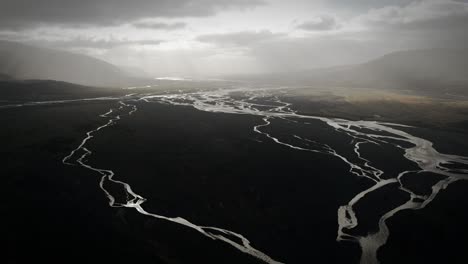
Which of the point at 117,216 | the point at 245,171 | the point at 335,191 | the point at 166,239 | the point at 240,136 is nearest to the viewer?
the point at 166,239

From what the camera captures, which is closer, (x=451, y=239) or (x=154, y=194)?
(x=451, y=239)

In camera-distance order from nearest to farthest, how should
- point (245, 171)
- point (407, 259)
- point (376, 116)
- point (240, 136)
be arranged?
point (407, 259) < point (245, 171) < point (240, 136) < point (376, 116)

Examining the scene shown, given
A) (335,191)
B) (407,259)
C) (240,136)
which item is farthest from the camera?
(240,136)

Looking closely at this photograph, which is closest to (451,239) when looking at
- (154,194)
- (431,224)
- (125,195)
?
(431,224)

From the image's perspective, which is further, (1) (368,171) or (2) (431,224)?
(1) (368,171)

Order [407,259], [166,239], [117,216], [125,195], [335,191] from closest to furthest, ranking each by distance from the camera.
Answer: [407,259] < [166,239] < [117,216] < [125,195] < [335,191]

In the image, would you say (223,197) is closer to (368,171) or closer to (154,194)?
(154,194)

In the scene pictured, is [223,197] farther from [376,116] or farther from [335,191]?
[376,116]

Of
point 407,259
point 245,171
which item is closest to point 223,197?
point 245,171

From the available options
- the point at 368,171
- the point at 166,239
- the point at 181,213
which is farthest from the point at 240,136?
the point at 166,239
